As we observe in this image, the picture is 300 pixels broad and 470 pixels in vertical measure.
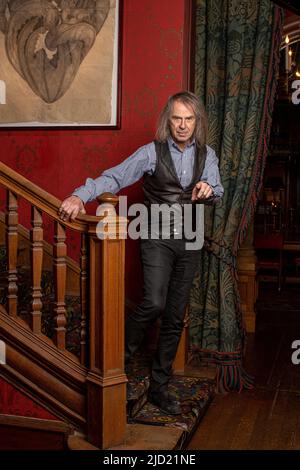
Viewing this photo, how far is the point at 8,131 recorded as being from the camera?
417 cm

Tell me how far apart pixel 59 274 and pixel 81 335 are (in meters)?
0.32

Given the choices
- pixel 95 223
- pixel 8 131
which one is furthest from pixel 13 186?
pixel 8 131

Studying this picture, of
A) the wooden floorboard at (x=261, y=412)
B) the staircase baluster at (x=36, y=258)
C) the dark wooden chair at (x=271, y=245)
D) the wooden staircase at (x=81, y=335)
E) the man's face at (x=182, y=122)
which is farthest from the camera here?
the dark wooden chair at (x=271, y=245)

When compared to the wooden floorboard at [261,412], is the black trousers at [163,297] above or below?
above

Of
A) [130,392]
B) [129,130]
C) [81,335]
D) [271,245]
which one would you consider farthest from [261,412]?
[271,245]

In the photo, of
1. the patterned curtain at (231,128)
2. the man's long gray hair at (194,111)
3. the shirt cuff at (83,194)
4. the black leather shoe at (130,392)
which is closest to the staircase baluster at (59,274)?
the shirt cuff at (83,194)

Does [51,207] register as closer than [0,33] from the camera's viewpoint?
Yes

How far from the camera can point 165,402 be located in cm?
325

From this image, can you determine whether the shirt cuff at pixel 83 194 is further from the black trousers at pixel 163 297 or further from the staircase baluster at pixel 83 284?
the black trousers at pixel 163 297

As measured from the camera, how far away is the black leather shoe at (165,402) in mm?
3229

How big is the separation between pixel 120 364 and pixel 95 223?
0.70 metres

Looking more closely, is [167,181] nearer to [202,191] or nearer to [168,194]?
[168,194]

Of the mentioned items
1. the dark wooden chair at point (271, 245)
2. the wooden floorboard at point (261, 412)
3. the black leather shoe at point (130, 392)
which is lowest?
the wooden floorboard at point (261, 412)
